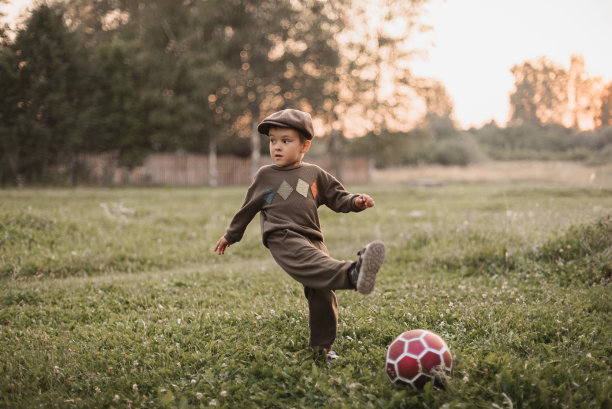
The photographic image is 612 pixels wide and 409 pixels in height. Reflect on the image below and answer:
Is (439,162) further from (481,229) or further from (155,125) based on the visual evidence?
(481,229)

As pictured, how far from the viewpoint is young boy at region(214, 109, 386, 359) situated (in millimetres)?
3834

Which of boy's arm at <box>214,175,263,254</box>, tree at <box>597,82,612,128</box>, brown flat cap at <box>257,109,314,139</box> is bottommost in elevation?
boy's arm at <box>214,175,263,254</box>

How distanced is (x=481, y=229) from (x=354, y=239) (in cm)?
317

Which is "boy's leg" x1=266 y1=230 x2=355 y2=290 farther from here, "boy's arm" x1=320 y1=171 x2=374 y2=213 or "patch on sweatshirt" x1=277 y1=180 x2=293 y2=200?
"boy's arm" x1=320 y1=171 x2=374 y2=213

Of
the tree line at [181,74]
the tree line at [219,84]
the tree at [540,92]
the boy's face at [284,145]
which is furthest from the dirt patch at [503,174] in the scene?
the boy's face at [284,145]

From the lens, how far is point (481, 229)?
9062mm

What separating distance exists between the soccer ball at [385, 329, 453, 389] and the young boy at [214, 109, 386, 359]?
0.77m

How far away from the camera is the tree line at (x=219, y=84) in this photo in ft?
69.7

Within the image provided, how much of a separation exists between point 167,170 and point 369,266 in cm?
2650

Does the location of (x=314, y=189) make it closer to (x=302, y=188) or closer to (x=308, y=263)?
(x=302, y=188)

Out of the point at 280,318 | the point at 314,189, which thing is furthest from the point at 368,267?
the point at 280,318

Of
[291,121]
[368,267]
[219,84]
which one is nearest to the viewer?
[368,267]

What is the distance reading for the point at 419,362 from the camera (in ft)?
11.3

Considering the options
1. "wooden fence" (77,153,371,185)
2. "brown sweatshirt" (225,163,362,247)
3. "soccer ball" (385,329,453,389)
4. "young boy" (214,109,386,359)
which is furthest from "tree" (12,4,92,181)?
"soccer ball" (385,329,453,389)
